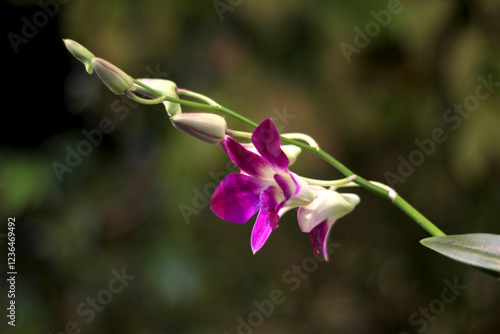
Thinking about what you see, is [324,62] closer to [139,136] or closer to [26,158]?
[139,136]

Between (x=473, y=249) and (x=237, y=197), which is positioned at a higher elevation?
(x=237, y=197)

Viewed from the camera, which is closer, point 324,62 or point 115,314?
point 324,62

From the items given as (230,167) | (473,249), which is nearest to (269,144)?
(473,249)

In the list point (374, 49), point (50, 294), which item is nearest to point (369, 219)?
point (374, 49)

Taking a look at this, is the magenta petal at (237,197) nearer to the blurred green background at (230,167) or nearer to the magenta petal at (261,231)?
the magenta petal at (261,231)

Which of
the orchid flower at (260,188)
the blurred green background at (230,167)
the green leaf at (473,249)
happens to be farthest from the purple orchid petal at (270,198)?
the blurred green background at (230,167)

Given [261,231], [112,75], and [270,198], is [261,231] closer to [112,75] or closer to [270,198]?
[270,198]

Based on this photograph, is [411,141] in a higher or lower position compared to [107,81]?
lower
